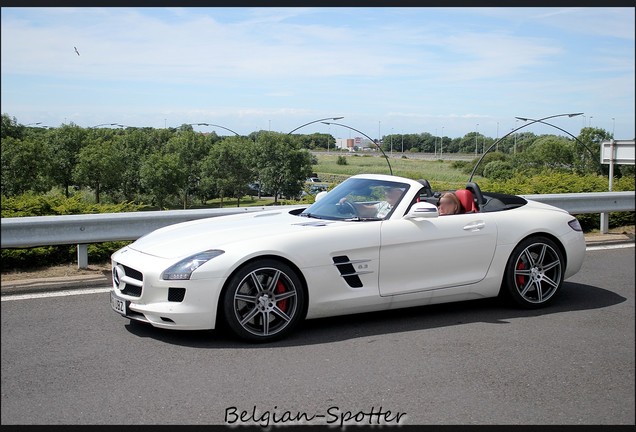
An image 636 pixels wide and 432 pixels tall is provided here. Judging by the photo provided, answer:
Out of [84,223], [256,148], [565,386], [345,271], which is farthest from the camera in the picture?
[256,148]

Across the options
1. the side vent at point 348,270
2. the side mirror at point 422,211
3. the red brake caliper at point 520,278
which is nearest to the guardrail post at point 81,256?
the side vent at point 348,270

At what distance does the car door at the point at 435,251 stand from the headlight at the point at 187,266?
152cm

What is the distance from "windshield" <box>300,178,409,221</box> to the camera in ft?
21.7

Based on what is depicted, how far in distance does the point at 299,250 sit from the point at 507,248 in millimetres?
2150

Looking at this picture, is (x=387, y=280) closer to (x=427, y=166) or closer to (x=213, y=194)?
(x=427, y=166)

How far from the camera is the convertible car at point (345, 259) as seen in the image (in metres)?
5.67

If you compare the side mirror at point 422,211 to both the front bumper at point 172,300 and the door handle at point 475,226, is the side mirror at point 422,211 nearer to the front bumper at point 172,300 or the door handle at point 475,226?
the door handle at point 475,226

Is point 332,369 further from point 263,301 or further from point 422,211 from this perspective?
point 422,211

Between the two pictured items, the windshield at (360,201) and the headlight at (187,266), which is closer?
the headlight at (187,266)

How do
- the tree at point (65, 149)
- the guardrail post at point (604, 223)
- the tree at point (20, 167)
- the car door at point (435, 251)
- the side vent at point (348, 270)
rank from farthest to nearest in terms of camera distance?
1. the tree at point (65, 149)
2. the tree at point (20, 167)
3. the guardrail post at point (604, 223)
4. the car door at point (435, 251)
5. the side vent at point (348, 270)

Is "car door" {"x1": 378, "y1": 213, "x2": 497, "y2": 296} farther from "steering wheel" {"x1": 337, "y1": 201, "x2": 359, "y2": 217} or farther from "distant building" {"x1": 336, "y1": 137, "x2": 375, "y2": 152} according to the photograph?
"distant building" {"x1": 336, "y1": 137, "x2": 375, "y2": 152}

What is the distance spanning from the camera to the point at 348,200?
22.7ft

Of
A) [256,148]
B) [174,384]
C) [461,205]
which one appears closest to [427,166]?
[256,148]

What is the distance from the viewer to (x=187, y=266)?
565 cm
